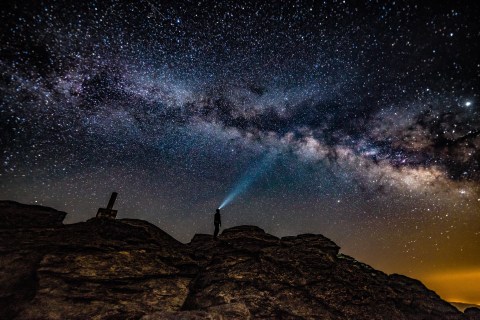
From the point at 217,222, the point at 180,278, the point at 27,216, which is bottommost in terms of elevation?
the point at 180,278

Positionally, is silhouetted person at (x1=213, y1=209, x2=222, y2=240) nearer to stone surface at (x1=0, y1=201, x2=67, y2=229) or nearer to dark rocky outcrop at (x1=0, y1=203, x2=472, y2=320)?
dark rocky outcrop at (x1=0, y1=203, x2=472, y2=320)

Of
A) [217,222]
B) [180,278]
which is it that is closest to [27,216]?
[180,278]

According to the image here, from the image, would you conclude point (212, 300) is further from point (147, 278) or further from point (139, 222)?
point (139, 222)

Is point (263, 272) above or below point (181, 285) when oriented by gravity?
above

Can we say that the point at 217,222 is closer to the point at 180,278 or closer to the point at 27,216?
the point at 180,278

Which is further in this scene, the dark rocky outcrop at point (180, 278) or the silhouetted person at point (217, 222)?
the silhouetted person at point (217, 222)

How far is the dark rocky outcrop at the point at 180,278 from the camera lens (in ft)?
46.2

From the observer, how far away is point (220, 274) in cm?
1955

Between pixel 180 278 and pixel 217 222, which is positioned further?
pixel 217 222

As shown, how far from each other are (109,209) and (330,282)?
20.0m

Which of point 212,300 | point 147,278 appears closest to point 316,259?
point 212,300

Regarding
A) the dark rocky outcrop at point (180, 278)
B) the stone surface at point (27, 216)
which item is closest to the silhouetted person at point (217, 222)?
the dark rocky outcrop at point (180, 278)

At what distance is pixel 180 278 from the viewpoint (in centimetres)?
1831

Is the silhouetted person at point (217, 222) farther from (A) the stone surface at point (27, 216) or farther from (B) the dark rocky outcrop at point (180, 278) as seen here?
Result: (A) the stone surface at point (27, 216)
